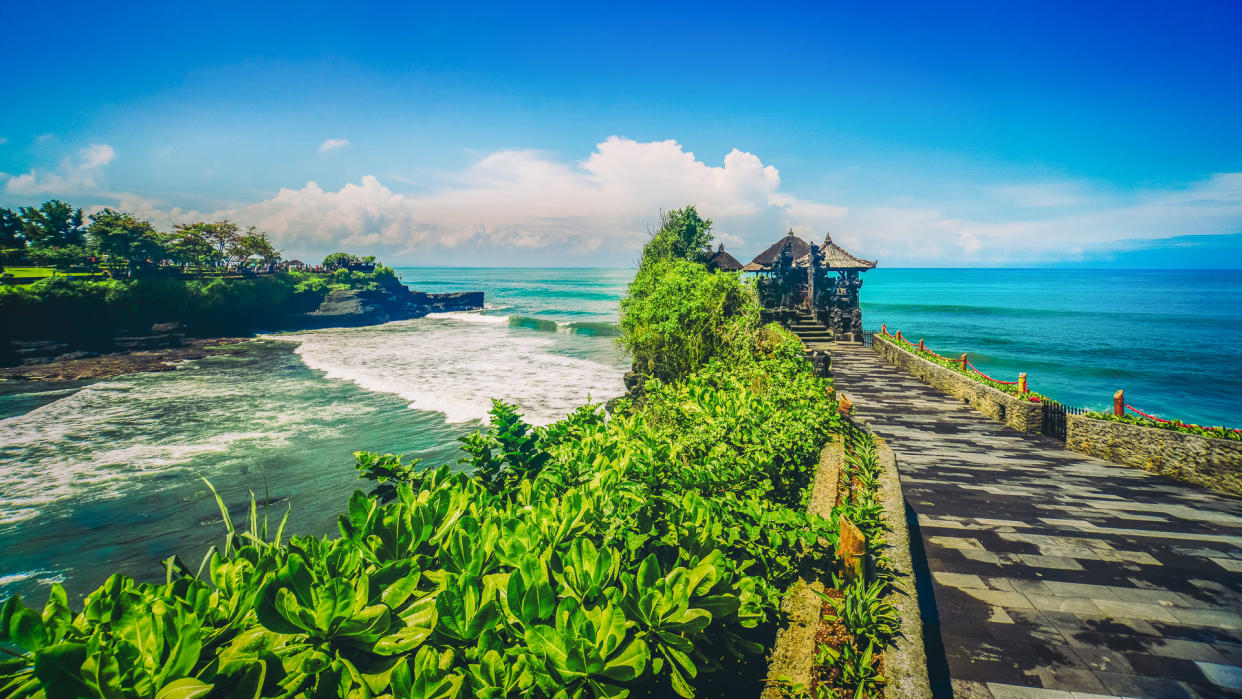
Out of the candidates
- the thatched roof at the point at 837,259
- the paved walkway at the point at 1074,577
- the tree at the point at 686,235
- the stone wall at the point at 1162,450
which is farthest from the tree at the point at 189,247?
the stone wall at the point at 1162,450

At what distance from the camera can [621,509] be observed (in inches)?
95.2

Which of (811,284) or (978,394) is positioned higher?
(811,284)

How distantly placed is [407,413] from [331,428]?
2353mm

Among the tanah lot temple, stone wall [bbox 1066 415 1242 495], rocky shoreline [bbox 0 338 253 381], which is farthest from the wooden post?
rocky shoreline [bbox 0 338 253 381]

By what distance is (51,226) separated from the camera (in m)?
40.6

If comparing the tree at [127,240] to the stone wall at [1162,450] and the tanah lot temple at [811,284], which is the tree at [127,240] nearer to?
the tanah lot temple at [811,284]

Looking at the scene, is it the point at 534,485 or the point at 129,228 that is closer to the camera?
the point at 534,485

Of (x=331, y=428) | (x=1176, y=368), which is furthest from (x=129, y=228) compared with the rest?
(x=1176, y=368)

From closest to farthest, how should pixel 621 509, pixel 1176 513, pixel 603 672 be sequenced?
pixel 603 672 < pixel 621 509 < pixel 1176 513

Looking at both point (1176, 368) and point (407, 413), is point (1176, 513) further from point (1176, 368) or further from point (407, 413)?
point (1176, 368)

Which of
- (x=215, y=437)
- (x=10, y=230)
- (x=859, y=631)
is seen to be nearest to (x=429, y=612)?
(x=859, y=631)

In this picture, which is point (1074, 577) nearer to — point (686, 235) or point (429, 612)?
point (429, 612)

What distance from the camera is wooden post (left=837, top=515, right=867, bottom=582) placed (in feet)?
10.7

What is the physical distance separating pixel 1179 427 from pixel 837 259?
18.3m
